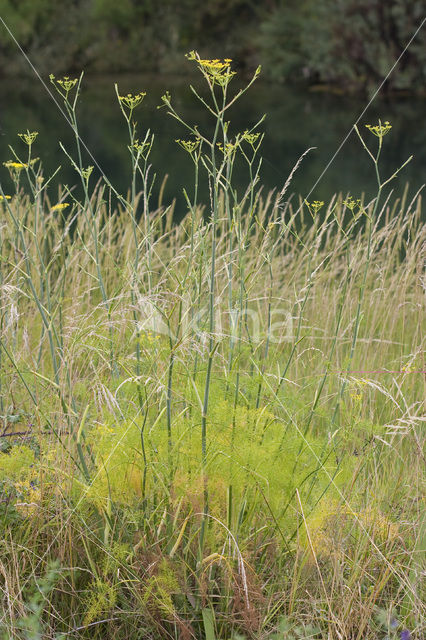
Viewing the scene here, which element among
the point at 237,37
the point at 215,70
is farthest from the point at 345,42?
the point at 215,70

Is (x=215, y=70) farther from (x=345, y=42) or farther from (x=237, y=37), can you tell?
(x=237, y=37)

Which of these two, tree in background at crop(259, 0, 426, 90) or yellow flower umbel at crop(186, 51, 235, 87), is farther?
tree in background at crop(259, 0, 426, 90)

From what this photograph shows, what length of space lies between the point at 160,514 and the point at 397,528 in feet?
1.89

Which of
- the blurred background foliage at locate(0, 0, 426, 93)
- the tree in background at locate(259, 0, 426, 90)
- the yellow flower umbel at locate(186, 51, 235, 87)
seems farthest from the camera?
the tree in background at locate(259, 0, 426, 90)

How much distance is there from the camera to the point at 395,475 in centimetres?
225

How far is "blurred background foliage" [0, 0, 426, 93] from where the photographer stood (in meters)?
15.7

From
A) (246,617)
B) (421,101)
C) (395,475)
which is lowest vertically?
(421,101)

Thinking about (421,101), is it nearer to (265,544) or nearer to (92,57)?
(92,57)

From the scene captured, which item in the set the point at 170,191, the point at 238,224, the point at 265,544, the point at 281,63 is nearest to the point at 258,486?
the point at 265,544

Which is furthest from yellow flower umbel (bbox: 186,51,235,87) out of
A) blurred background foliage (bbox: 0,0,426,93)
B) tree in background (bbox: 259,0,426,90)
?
tree in background (bbox: 259,0,426,90)

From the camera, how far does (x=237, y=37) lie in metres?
18.3

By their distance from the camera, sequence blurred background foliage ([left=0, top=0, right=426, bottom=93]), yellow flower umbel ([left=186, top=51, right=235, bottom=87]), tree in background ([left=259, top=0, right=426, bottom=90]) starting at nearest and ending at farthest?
yellow flower umbel ([left=186, top=51, right=235, bottom=87]), blurred background foliage ([left=0, top=0, right=426, bottom=93]), tree in background ([left=259, top=0, right=426, bottom=90])

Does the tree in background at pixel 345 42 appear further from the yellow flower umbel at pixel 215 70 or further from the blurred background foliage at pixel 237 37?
the yellow flower umbel at pixel 215 70

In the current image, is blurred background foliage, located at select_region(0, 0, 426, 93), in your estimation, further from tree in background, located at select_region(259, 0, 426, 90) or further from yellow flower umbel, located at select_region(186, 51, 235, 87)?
Result: yellow flower umbel, located at select_region(186, 51, 235, 87)
